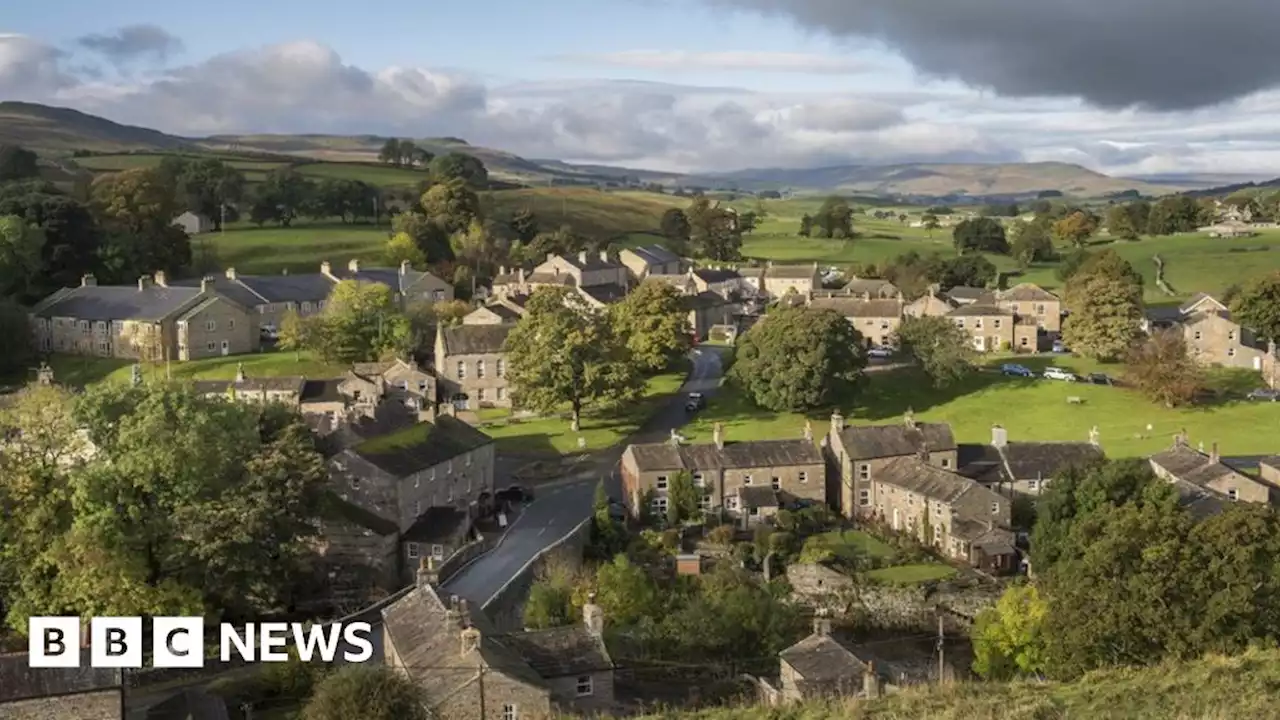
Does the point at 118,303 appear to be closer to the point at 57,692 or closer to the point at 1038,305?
the point at 57,692

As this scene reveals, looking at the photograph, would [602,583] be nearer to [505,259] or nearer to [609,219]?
[505,259]

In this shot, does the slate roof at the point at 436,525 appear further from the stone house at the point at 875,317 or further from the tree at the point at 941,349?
the stone house at the point at 875,317

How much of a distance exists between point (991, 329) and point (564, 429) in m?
34.9

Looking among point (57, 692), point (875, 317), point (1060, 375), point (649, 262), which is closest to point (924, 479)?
point (1060, 375)

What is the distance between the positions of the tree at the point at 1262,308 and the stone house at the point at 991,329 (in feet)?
43.6

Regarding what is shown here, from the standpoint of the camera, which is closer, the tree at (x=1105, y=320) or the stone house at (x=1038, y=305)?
the tree at (x=1105, y=320)

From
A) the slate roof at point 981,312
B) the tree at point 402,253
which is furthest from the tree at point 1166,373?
the tree at point 402,253

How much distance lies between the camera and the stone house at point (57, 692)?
25266 millimetres

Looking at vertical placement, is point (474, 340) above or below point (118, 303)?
below

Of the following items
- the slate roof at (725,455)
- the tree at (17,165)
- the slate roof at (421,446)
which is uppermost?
the tree at (17,165)

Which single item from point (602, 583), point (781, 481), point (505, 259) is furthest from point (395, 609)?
point (505, 259)

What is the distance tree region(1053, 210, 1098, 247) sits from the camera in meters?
132

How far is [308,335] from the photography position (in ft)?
226

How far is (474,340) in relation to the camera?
2601 inches
